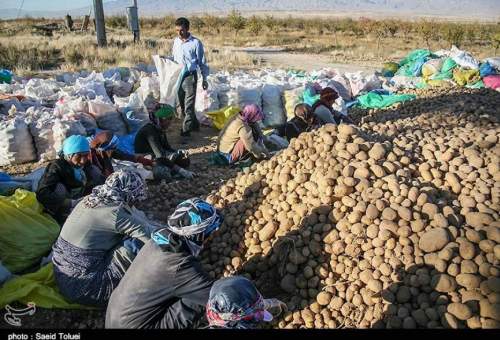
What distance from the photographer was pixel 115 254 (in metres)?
2.73

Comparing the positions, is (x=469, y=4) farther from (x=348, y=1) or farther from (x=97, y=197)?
(x=97, y=197)

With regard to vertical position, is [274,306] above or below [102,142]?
below

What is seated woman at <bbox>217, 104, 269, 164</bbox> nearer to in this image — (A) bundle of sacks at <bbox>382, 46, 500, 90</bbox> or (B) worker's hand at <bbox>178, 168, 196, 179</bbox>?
(B) worker's hand at <bbox>178, 168, 196, 179</bbox>

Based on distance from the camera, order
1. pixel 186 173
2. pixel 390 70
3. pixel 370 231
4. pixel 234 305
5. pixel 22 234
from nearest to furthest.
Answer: pixel 234 305
pixel 370 231
pixel 22 234
pixel 186 173
pixel 390 70

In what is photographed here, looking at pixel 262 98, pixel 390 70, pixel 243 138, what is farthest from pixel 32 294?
pixel 390 70

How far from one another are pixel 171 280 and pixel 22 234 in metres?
1.68

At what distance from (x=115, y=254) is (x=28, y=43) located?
13327 millimetres

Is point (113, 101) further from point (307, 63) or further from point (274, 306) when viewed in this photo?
point (307, 63)

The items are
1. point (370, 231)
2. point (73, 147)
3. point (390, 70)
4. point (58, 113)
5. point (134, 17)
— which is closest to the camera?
point (370, 231)

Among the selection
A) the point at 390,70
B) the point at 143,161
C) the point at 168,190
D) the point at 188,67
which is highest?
the point at 188,67

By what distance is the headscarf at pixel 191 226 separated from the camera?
2.11m

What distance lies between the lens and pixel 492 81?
7855mm

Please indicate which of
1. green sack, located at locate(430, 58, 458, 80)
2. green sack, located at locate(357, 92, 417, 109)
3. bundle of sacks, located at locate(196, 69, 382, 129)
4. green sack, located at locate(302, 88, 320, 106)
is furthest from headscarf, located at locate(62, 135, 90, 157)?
green sack, located at locate(430, 58, 458, 80)

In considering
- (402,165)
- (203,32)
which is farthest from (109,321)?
(203,32)
